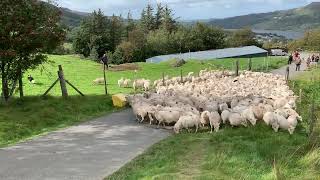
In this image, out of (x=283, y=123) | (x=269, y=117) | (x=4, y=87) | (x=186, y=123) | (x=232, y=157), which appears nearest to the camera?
(x=232, y=157)

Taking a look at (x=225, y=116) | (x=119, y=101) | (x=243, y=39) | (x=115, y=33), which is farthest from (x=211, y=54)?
(x=225, y=116)

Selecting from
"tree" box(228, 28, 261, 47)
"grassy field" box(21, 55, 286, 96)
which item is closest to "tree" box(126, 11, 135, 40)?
"tree" box(228, 28, 261, 47)

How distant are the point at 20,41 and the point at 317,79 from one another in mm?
27494

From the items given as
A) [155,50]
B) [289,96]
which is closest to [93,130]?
[289,96]

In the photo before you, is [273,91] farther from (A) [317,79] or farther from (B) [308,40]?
(B) [308,40]

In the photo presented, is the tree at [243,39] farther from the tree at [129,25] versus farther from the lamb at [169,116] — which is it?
the lamb at [169,116]

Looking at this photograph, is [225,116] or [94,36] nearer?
[225,116]

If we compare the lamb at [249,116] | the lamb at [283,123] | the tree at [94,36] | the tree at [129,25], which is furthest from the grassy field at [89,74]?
the tree at [129,25]

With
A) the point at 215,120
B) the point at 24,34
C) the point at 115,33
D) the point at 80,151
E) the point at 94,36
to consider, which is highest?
the point at 115,33

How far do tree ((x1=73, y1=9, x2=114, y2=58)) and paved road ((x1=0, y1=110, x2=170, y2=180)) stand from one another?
7436 cm

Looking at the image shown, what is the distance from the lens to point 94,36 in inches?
3723

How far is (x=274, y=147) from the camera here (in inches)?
625

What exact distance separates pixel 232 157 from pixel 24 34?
11355 mm

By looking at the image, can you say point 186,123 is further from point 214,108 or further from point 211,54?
point 211,54
